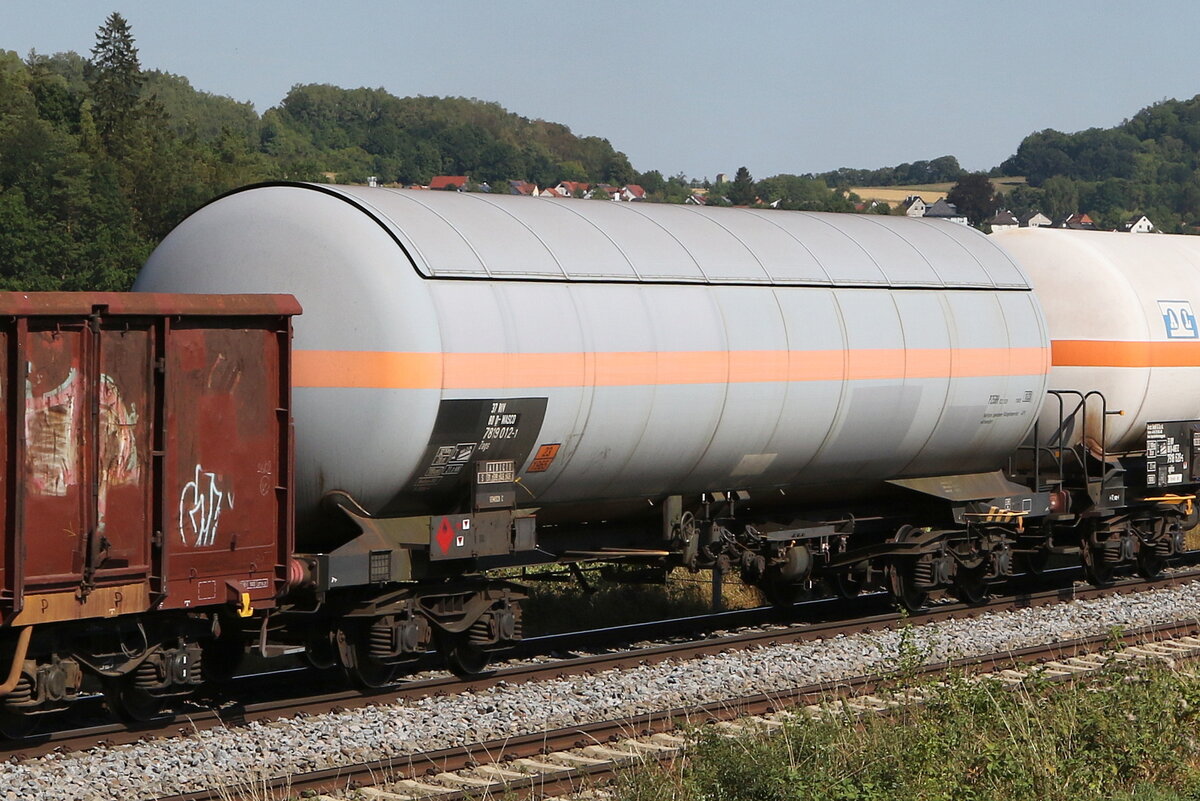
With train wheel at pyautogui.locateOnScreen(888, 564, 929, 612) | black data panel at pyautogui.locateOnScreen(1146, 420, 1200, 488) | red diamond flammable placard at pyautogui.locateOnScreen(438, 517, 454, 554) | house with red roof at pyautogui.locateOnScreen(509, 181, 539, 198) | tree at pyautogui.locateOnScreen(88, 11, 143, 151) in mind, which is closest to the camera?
red diamond flammable placard at pyautogui.locateOnScreen(438, 517, 454, 554)

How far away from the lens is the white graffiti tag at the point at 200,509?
10.5 metres

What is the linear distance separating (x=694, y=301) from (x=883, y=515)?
4291 millimetres

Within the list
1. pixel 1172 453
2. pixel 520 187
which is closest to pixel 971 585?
pixel 1172 453

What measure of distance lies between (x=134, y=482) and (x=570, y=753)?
3513 millimetres

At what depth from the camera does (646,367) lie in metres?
12.5

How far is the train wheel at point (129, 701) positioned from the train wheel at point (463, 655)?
2.47m

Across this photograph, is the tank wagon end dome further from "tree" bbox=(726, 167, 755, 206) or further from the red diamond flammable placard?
"tree" bbox=(726, 167, 755, 206)

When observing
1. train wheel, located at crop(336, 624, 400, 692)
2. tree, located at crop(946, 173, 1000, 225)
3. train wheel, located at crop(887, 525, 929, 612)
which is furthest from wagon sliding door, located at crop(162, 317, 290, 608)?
tree, located at crop(946, 173, 1000, 225)

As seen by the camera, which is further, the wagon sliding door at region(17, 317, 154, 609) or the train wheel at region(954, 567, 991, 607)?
the train wheel at region(954, 567, 991, 607)

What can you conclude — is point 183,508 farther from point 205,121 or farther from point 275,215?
point 205,121

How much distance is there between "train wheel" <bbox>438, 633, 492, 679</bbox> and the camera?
12.7m

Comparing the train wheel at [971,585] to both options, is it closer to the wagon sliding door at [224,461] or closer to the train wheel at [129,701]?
the wagon sliding door at [224,461]

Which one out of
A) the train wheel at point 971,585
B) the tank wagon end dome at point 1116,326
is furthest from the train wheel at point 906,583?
the tank wagon end dome at point 1116,326

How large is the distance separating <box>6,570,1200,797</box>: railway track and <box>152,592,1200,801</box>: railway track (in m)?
0.97
